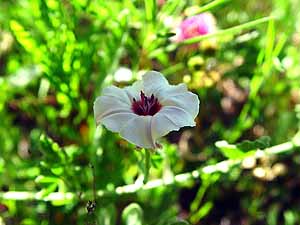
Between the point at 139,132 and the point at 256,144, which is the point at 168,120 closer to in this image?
the point at 139,132

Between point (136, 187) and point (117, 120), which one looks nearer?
point (117, 120)

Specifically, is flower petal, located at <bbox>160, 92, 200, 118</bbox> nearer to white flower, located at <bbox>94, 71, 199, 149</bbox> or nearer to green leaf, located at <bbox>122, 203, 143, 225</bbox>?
white flower, located at <bbox>94, 71, 199, 149</bbox>

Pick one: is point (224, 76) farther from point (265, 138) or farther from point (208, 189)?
point (265, 138)

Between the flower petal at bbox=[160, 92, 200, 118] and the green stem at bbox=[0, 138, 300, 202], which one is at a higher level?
the flower petal at bbox=[160, 92, 200, 118]

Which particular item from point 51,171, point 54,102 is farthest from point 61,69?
point 54,102

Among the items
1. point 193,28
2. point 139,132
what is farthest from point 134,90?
point 193,28

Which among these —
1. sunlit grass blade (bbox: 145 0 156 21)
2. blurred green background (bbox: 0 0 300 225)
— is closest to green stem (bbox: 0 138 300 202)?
blurred green background (bbox: 0 0 300 225)
